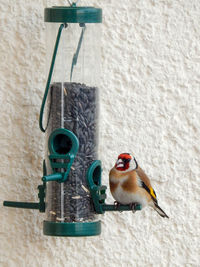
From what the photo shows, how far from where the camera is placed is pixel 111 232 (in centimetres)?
248

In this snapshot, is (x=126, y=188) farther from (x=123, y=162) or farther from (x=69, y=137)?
(x=69, y=137)

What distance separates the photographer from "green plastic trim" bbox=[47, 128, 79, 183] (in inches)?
88.4

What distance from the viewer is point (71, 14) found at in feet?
7.22

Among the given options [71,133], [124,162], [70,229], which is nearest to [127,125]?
[124,162]

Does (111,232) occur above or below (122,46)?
below

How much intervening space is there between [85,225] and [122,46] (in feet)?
1.65

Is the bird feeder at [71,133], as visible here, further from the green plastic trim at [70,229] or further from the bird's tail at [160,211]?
the bird's tail at [160,211]

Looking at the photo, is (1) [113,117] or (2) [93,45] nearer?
(2) [93,45]

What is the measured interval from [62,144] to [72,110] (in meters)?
0.09

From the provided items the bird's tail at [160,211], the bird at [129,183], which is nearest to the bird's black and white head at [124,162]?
the bird at [129,183]

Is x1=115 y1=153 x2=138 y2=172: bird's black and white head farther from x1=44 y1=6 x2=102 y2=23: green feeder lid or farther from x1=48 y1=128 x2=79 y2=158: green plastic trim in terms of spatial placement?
x1=44 y1=6 x2=102 y2=23: green feeder lid

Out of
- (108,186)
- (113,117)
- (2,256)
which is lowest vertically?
(2,256)

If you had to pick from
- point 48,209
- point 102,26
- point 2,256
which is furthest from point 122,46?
point 2,256

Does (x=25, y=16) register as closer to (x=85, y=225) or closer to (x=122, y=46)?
(x=122, y=46)
